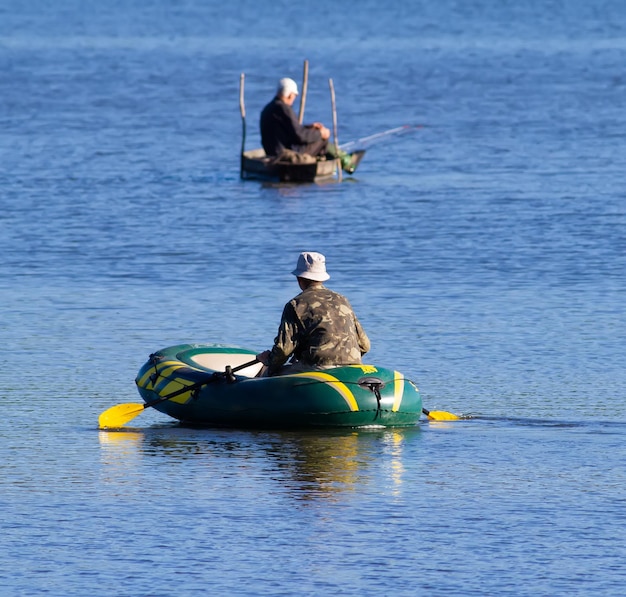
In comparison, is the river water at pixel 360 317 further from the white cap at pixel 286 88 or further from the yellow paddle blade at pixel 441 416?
the white cap at pixel 286 88

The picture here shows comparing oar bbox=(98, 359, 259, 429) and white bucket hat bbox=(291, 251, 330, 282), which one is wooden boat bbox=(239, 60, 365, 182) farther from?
white bucket hat bbox=(291, 251, 330, 282)

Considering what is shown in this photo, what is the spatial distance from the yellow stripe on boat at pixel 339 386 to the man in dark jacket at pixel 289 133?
14004 mm

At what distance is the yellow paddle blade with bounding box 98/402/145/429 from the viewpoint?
11922 mm

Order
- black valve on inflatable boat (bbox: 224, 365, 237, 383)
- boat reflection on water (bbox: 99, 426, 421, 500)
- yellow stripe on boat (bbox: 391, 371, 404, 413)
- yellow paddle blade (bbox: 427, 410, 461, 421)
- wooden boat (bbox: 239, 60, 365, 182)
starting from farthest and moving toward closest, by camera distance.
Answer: wooden boat (bbox: 239, 60, 365, 182) < yellow paddle blade (bbox: 427, 410, 461, 421) < black valve on inflatable boat (bbox: 224, 365, 237, 383) < yellow stripe on boat (bbox: 391, 371, 404, 413) < boat reflection on water (bbox: 99, 426, 421, 500)

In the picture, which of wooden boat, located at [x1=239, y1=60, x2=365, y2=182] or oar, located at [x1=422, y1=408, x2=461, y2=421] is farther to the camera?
wooden boat, located at [x1=239, y1=60, x2=365, y2=182]

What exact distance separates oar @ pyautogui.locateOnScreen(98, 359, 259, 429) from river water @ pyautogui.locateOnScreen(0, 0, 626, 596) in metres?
0.14

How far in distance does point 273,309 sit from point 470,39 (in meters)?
53.8

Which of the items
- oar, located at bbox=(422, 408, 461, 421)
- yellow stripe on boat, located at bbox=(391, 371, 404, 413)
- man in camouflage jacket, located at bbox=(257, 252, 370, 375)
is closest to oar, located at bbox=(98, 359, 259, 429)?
man in camouflage jacket, located at bbox=(257, 252, 370, 375)

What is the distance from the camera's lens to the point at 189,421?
40.3 ft

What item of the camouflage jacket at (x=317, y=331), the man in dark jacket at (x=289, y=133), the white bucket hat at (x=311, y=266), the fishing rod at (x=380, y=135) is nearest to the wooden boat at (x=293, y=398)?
the camouflage jacket at (x=317, y=331)

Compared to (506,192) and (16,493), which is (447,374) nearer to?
(16,493)

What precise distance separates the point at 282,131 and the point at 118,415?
47.3 feet

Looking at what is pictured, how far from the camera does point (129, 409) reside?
39.7 feet

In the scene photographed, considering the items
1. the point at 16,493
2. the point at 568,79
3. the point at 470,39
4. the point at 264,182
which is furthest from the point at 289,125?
the point at 470,39
